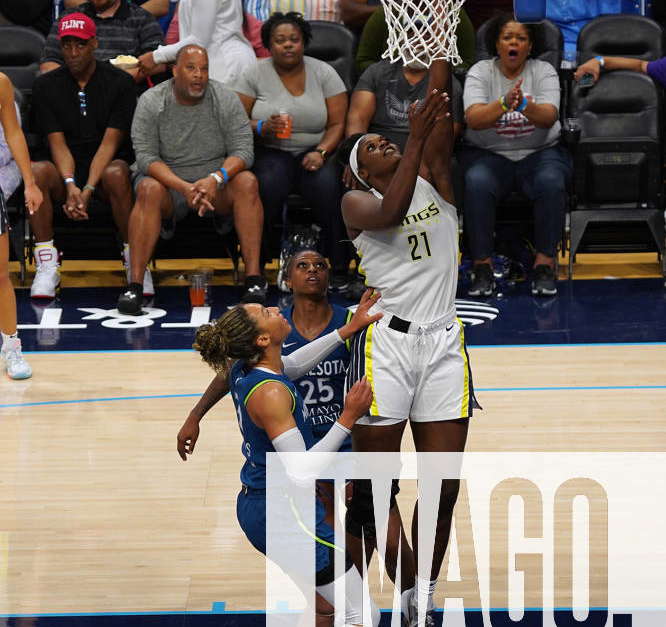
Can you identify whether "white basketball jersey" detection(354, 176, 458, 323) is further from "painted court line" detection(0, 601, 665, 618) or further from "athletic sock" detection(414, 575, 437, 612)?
"painted court line" detection(0, 601, 665, 618)

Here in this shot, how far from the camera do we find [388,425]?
4031 mm

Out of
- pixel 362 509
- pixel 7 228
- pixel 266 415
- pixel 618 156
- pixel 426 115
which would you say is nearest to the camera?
pixel 266 415

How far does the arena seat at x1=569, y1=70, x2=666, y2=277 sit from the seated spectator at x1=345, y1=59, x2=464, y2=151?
1.04 m

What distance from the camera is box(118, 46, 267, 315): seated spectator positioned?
8164 mm

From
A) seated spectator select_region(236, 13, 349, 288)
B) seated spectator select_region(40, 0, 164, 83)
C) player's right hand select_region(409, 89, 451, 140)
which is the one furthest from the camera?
seated spectator select_region(40, 0, 164, 83)

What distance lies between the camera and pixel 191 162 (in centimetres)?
839

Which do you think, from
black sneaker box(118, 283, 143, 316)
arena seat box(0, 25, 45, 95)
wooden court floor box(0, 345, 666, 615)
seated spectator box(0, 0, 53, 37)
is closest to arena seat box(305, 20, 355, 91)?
arena seat box(0, 25, 45, 95)

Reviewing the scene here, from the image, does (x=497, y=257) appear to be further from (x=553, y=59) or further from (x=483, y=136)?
(x=553, y=59)

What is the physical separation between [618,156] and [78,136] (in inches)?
153

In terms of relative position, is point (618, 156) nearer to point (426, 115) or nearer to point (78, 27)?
point (78, 27)

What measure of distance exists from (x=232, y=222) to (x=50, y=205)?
4.15 feet

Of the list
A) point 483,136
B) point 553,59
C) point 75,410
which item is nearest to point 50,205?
point 75,410

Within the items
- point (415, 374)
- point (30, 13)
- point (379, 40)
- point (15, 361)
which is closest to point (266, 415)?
point (415, 374)

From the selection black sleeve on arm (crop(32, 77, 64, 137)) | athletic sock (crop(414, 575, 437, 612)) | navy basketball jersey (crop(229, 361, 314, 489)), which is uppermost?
black sleeve on arm (crop(32, 77, 64, 137))
